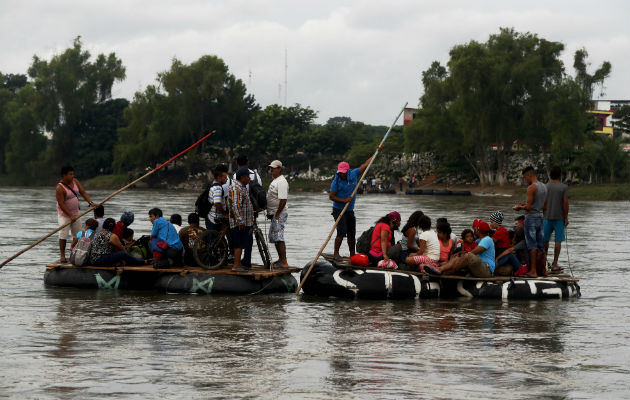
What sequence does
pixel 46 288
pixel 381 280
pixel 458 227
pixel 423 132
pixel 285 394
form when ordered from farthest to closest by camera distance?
pixel 423 132 → pixel 458 227 → pixel 46 288 → pixel 381 280 → pixel 285 394

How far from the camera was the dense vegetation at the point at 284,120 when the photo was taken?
6444cm

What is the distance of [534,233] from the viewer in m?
13.4

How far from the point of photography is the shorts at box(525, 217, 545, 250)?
13.4 meters

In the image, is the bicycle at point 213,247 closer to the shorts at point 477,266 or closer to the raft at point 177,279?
the raft at point 177,279

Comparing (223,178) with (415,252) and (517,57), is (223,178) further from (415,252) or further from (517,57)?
(517,57)

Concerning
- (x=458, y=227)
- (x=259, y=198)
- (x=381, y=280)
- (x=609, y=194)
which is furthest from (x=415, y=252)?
(x=609, y=194)

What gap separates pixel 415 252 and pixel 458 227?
1577cm

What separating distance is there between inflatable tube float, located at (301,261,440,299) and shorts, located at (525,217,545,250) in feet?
5.23

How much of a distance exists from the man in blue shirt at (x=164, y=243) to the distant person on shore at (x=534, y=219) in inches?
201

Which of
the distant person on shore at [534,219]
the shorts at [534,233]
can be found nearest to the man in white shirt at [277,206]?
the distant person on shore at [534,219]

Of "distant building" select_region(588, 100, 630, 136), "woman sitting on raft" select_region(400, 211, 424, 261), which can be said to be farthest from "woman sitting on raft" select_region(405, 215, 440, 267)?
"distant building" select_region(588, 100, 630, 136)

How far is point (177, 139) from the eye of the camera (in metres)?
80.9

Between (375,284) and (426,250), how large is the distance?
3.08ft

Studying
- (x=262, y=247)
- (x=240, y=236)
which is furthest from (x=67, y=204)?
(x=262, y=247)
